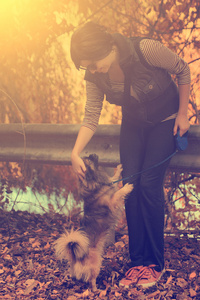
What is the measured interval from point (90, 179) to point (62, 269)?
3.18 ft

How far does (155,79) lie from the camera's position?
10.2 feet

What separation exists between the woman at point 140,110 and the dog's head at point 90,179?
0.28ft

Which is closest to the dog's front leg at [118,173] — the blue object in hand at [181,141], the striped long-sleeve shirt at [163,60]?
the blue object in hand at [181,141]

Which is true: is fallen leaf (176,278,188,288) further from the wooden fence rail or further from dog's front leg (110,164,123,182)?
dog's front leg (110,164,123,182)

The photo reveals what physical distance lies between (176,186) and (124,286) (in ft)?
5.81

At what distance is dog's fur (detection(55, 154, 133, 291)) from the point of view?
10.6 ft

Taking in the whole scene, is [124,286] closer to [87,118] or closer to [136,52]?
[87,118]

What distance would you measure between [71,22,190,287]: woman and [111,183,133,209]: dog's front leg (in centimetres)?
6

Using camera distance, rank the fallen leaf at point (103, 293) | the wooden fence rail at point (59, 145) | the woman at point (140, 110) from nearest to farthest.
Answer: the woman at point (140, 110) < the fallen leaf at point (103, 293) < the wooden fence rail at point (59, 145)

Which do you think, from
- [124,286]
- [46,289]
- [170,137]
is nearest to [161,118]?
[170,137]

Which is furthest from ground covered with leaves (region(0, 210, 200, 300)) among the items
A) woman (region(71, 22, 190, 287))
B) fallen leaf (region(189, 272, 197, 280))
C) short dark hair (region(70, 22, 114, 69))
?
short dark hair (region(70, 22, 114, 69))

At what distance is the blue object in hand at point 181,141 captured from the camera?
3.23m

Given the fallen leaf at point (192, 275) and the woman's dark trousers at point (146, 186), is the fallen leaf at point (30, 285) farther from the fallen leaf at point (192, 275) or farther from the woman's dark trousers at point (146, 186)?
the fallen leaf at point (192, 275)

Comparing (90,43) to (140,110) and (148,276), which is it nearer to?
(140,110)
